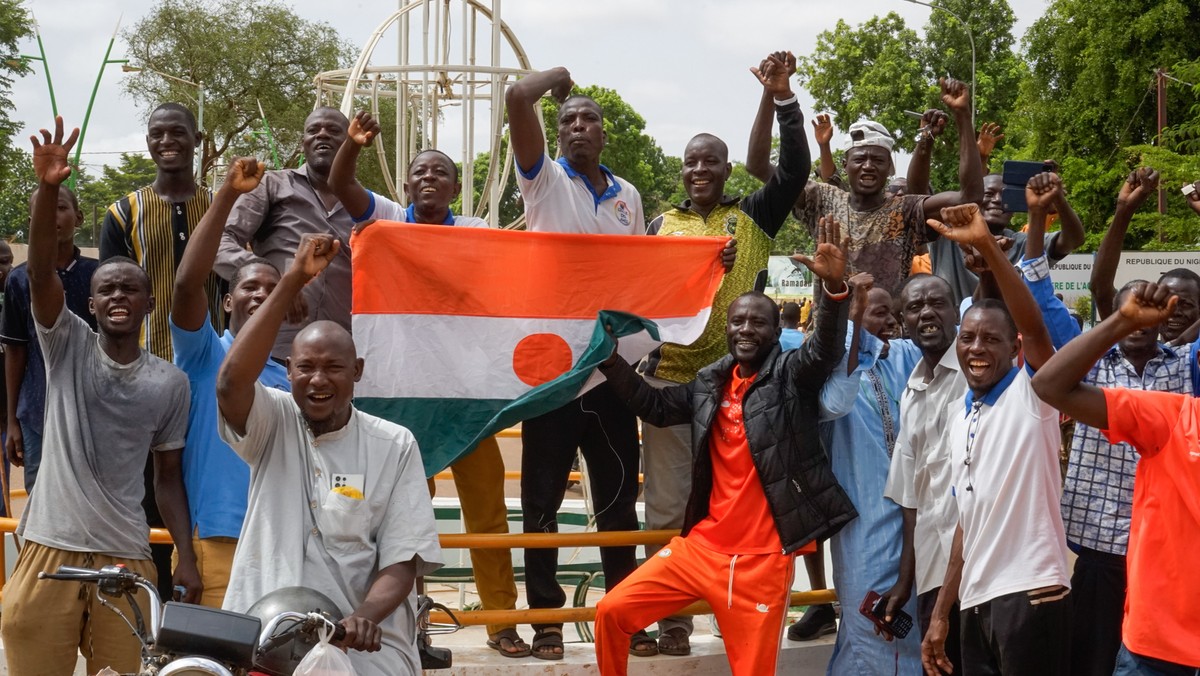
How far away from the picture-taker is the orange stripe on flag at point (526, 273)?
5.94 meters

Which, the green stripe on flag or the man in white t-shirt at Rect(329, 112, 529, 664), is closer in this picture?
the green stripe on flag

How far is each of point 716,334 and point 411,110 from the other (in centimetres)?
558

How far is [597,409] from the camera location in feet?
20.1

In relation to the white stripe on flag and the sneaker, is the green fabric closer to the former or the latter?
the white stripe on flag

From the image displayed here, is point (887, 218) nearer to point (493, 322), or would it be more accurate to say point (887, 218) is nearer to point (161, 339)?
point (493, 322)

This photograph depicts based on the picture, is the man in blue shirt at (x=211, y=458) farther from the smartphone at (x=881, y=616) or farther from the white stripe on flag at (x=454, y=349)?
the smartphone at (x=881, y=616)

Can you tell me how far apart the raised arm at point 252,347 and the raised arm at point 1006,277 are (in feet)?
6.95

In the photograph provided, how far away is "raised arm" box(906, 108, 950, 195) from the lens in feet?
21.4

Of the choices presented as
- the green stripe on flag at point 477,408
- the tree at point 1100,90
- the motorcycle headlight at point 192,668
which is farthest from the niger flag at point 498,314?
the tree at point 1100,90

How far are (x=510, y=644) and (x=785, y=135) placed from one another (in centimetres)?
273

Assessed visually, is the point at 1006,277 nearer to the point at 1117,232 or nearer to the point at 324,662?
the point at 1117,232

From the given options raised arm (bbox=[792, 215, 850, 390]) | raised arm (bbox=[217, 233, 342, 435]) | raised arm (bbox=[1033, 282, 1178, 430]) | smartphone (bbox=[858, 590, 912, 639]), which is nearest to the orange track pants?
smartphone (bbox=[858, 590, 912, 639])

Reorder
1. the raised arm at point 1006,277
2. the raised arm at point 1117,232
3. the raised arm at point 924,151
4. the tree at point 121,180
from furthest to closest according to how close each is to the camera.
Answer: the tree at point 121,180
the raised arm at point 924,151
the raised arm at point 1117,232
the raised arm at point 1006,277

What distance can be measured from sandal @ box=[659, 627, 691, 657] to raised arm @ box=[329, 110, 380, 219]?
8.10 feet
